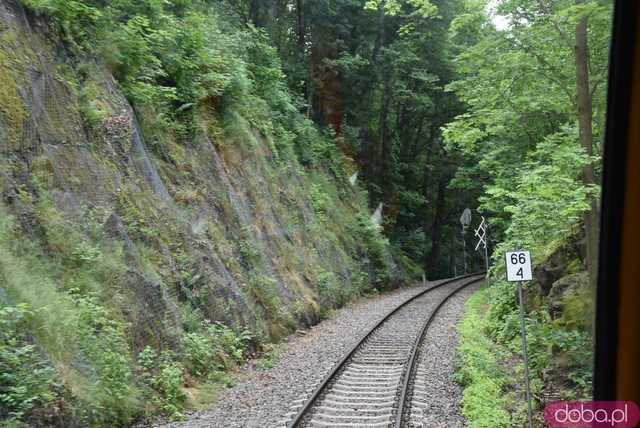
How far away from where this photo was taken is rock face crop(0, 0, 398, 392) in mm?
8758

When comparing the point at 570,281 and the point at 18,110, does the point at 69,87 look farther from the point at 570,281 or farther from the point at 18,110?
the point at 570,281

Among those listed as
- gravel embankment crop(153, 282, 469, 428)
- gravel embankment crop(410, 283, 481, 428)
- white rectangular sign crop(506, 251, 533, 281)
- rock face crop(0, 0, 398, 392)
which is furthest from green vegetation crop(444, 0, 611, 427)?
rock face crop(0, 0, 398, 392)

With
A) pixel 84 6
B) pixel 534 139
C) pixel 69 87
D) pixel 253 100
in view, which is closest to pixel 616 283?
pixel 69 87

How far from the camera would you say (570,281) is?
10.9 meters

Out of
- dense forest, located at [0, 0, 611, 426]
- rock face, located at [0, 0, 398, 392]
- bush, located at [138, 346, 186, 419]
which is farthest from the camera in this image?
rock face, located at [0, 0, 398, 392]

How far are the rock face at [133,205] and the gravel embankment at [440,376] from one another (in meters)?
3.78

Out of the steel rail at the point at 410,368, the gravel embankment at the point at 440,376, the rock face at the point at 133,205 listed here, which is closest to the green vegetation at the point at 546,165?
the gravel embankment at the point at 440,376

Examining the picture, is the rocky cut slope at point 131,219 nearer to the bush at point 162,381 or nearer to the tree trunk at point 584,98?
the bush at point 162,381

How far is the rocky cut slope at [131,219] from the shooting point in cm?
742

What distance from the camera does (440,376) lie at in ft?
34.6

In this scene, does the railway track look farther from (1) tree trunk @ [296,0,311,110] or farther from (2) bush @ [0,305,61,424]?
(1) tree trunk @ [296,0,311,110]

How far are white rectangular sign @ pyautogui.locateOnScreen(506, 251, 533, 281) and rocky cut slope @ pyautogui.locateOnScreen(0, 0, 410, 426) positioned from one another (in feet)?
17.5

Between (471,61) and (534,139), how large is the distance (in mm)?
5200

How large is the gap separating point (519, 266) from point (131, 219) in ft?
22.9
